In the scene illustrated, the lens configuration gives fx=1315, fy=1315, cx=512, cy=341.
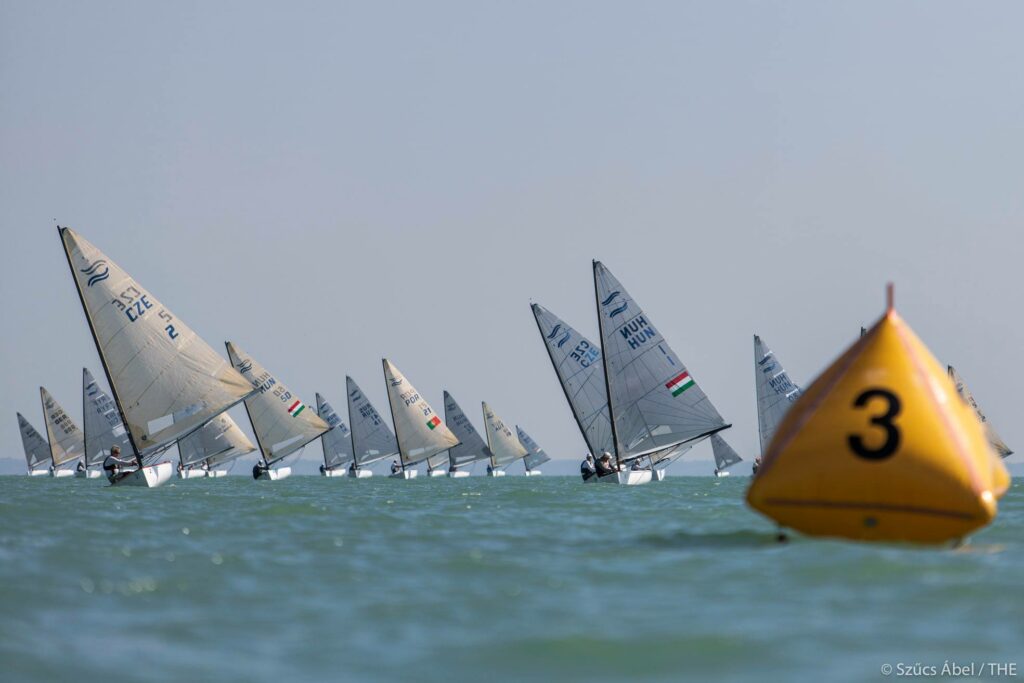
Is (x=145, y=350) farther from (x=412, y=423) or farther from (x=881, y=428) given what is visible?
(x=412, y=423)

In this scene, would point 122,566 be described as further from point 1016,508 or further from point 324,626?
point 1016,508

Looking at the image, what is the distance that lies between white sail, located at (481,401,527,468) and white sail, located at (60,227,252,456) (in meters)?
79.2

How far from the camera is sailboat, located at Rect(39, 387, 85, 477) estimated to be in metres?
106

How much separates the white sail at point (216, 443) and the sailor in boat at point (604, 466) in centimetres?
3059

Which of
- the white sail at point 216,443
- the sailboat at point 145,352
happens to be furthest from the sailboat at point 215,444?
the sailboat at point 145,352

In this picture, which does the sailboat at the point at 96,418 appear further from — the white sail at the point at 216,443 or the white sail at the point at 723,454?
the white sail at the point at 723,454

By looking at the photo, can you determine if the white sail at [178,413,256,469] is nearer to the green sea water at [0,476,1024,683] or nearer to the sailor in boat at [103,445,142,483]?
the sailor in boat at [103,445,142,483]

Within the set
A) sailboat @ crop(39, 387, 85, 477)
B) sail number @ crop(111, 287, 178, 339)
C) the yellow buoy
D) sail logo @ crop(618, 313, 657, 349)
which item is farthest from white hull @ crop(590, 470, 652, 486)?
sailboat @ crop(39, 387, 85, 477)

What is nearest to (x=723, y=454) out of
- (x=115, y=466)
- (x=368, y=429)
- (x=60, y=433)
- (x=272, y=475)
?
(x=368, y=429)

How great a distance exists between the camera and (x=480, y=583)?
A: 518 inches

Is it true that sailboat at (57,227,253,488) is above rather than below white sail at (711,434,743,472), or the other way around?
above

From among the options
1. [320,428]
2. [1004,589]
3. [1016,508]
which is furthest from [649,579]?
[320,428]

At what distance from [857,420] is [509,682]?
7.70 metres

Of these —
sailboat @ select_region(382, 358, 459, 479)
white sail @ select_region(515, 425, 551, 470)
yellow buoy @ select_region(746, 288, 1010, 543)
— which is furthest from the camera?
white sail @ select_region(515, 425, 551, 470)
